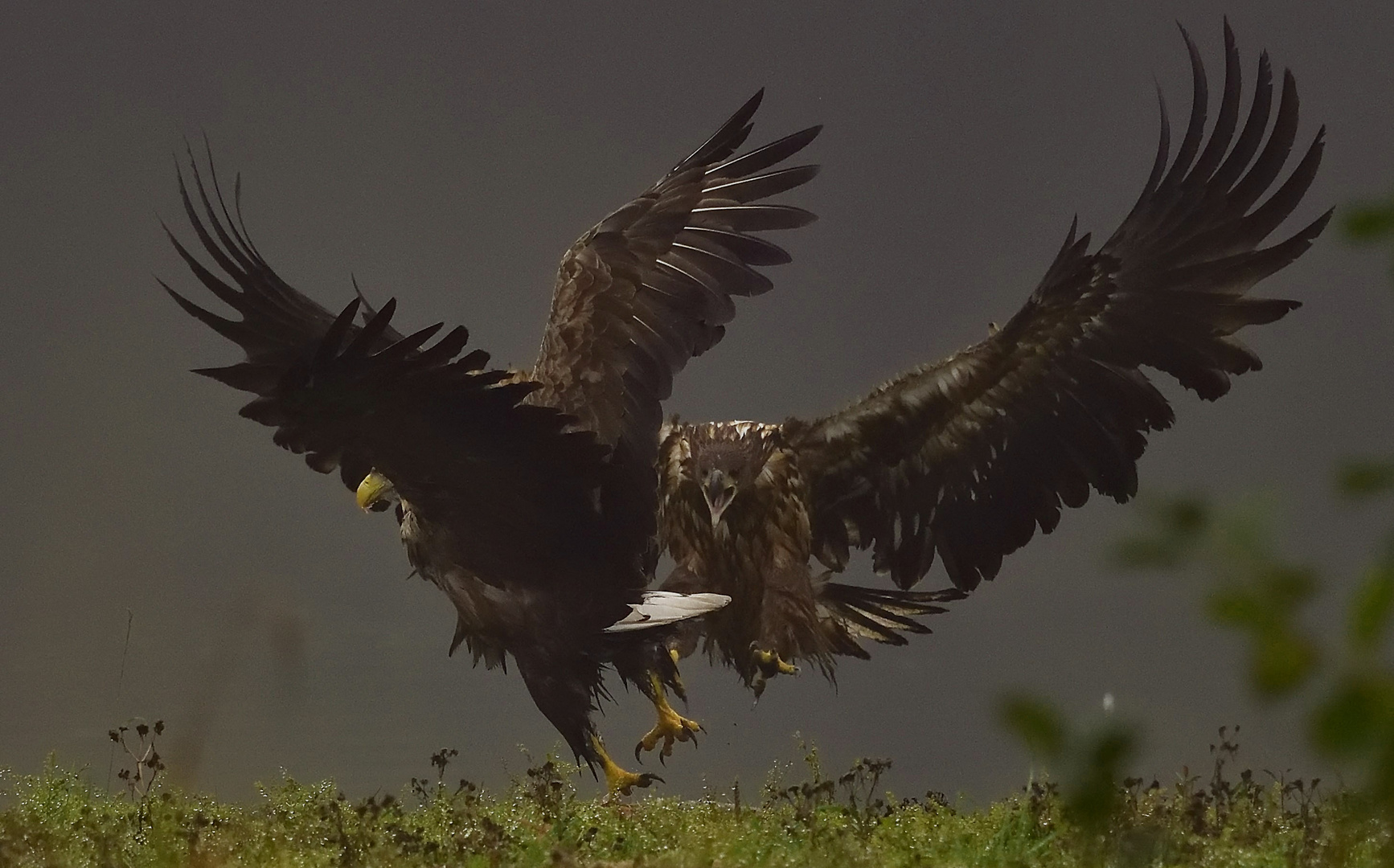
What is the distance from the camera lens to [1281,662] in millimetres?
565

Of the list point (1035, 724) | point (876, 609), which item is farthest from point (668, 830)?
point (1035, 724)

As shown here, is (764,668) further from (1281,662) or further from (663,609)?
(1281,662)

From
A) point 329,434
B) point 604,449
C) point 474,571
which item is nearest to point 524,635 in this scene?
point 474,571

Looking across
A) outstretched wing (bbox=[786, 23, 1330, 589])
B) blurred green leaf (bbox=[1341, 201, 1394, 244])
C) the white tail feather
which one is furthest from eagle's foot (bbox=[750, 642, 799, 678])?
blurred green leaf (bbox=[1341, 201, 1394, 244])

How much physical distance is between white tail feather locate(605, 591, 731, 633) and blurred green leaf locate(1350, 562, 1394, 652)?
208 inches

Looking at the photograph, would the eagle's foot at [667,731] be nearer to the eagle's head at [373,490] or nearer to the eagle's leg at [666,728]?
the eagle's leg at [666,728]

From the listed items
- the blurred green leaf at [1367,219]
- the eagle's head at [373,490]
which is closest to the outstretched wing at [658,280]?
the eagle's head at [373,490]

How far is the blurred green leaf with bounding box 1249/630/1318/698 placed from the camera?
565 mm

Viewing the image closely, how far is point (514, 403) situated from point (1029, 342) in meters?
2.40

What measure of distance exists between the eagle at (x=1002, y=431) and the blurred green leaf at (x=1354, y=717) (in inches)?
204

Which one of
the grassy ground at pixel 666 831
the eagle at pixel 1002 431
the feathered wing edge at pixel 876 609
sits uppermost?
the eagle at pixel 1002 431

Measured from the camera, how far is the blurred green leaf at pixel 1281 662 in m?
0.56

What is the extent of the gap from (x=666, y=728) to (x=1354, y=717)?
6092 millimetres

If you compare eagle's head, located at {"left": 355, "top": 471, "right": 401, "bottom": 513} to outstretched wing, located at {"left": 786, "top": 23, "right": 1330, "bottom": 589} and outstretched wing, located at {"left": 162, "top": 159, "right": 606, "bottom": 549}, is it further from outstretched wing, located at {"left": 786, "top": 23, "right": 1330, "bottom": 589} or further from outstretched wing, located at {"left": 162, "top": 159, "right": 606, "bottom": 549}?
outstretched wing, located at {"left": 786, "top": 23, "right": 1330, "bottom": 589}
